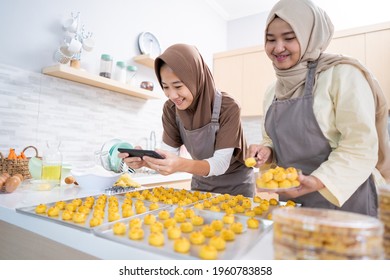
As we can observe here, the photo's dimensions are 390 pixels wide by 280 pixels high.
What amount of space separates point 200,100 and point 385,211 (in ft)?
3.70

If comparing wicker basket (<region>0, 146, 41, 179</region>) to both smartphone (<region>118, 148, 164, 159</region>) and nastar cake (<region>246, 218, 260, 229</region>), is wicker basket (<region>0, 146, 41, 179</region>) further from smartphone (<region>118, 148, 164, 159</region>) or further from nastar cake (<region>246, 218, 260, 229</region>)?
nastar cake (<region>246, 218, 260, 229</region>)

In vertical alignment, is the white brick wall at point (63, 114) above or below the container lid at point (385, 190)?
above

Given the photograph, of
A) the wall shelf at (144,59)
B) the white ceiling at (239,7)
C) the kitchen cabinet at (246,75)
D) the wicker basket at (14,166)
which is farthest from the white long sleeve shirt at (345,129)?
the white ceiling at (239,7)

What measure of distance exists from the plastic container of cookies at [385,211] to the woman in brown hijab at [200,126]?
0.85 meters

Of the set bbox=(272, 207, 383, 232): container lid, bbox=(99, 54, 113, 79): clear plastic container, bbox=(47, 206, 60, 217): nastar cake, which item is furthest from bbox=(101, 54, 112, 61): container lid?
bbox=(272, 207, 383, 232): container lid

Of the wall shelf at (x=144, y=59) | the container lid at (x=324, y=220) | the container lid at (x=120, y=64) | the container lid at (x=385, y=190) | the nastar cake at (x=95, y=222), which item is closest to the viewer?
the container lid at (x=324, y=220)

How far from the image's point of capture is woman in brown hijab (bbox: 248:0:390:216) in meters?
0.89

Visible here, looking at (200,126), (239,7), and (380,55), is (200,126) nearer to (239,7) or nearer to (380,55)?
(380,55)

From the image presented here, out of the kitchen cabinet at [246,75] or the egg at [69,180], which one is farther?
the kitchen cabinet at [246,75]

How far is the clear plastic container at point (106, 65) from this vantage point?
231 cm

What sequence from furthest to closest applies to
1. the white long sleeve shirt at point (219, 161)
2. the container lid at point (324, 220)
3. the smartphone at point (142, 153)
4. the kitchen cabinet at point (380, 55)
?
the kitchen cabinet at point (380, 55)
the white long sleeve shirt at point (219, 161)
the smartphone at point (142, 153)
the container lid at point (324, 220)

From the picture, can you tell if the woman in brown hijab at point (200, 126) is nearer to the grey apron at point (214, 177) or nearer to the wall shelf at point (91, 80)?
the grey apron at point (214, 177)

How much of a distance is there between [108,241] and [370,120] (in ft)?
2.98

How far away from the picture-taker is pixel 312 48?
43.7 inches
